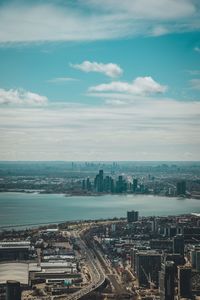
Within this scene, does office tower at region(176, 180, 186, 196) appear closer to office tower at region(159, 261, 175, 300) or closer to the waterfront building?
the waterfront building

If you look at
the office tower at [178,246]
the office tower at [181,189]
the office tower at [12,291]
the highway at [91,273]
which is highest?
the office tower at [181,189]

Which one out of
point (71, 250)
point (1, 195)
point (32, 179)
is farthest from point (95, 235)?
point (32, 179)

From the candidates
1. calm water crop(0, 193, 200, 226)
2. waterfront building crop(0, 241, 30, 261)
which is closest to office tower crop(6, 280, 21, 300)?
waterfront building crop(0, 241, 30, 261)

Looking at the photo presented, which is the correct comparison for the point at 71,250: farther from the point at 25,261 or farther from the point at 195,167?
the point at 195,167

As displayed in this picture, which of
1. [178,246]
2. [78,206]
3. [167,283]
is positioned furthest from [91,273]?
[78,206]

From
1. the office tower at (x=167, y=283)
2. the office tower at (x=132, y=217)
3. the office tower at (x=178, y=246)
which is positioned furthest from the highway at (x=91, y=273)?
the office tower at (x=132, y=217)

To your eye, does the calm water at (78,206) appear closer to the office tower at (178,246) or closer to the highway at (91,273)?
the highway at (91,273)
